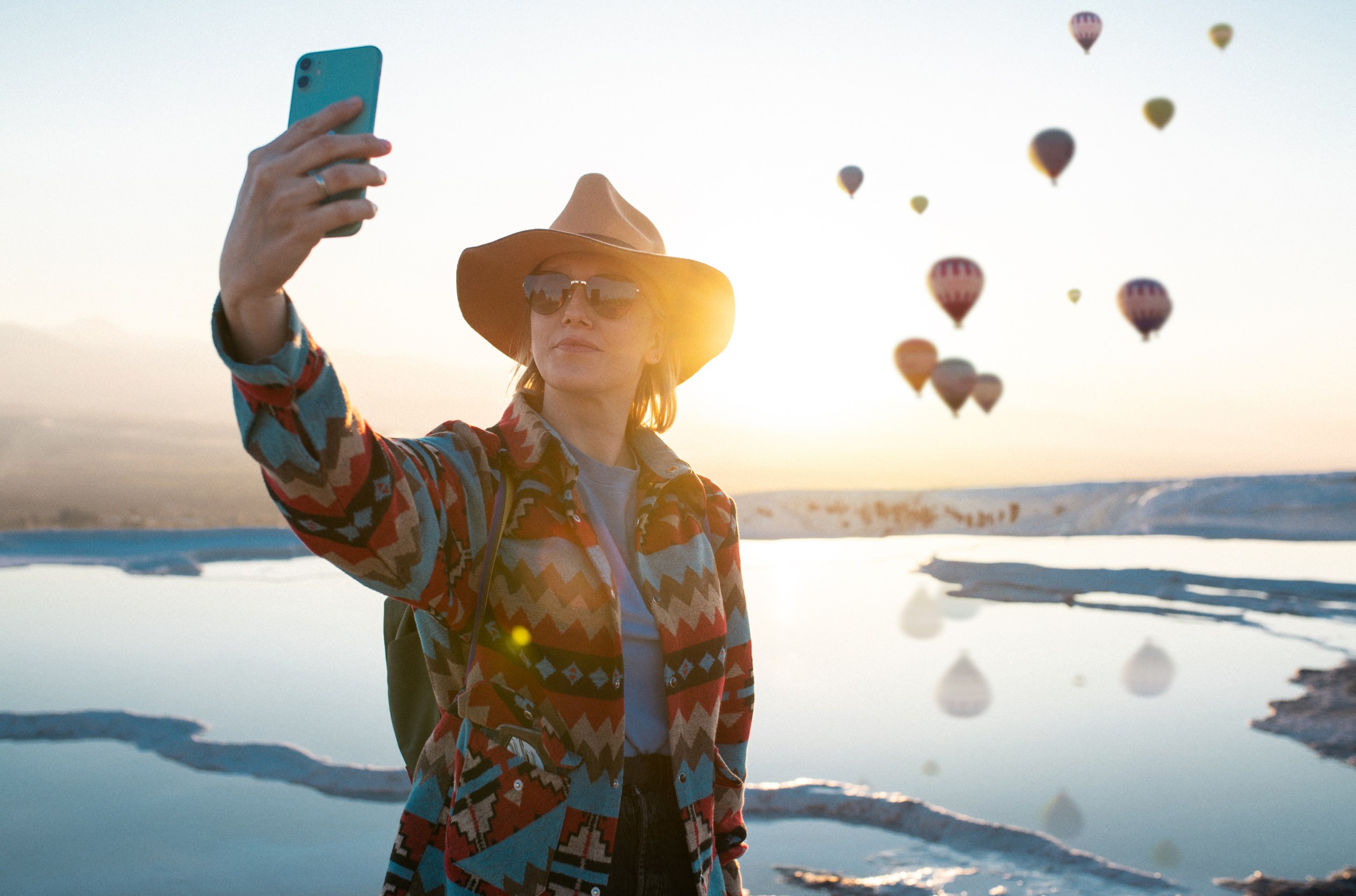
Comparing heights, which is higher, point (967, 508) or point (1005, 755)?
point (967, 508)

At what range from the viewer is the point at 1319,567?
50.1 feet

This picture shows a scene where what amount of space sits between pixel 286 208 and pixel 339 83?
194 millimetres

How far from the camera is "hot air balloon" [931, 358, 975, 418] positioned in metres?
22.2

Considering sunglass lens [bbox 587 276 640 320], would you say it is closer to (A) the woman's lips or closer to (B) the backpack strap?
(A) the woman's lips

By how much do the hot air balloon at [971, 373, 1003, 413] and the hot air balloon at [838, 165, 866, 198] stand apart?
5.73 meters

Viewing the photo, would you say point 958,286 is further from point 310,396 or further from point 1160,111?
point 310,396

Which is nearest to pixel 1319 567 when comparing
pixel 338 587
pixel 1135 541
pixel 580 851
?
pixel 1135 541

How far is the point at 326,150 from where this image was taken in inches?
Answer: 34.8

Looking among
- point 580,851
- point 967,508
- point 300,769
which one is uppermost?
point 967,508

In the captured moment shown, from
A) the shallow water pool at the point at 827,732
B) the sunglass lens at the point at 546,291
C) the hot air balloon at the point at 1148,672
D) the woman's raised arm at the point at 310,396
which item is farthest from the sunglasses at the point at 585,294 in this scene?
the hot air balloon at the point at 1148,672

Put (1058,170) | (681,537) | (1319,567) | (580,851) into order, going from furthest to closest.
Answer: (1058,170) → (1319,567) → (681,537) → (580,851)

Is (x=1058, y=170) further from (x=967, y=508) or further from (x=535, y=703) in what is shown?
(x=535, y=703)

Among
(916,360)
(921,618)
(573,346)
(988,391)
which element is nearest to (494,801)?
(573,346)

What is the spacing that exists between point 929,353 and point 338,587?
14.7 m
